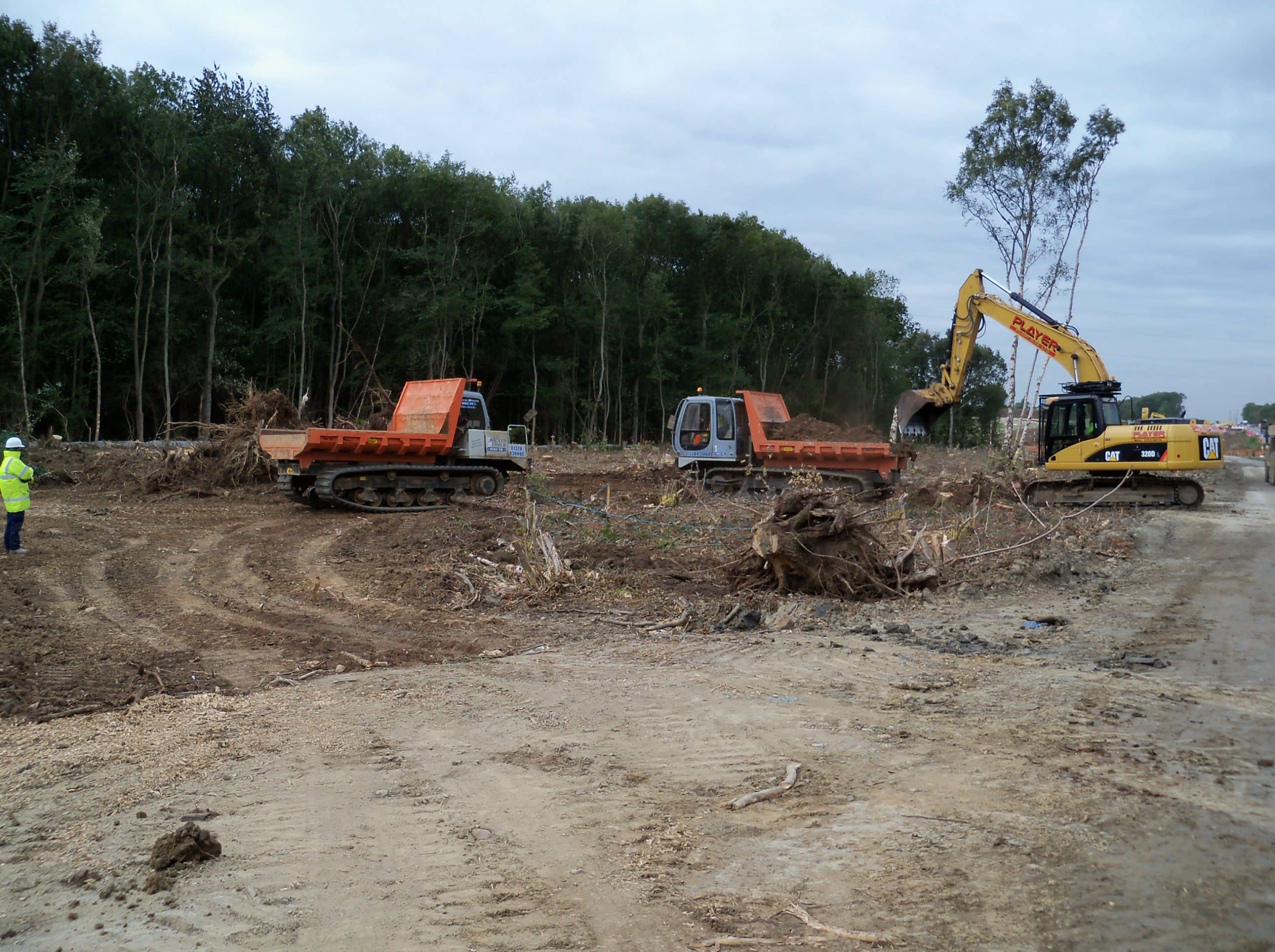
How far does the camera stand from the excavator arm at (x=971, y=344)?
2022cm

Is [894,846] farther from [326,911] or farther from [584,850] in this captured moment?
[326,911]

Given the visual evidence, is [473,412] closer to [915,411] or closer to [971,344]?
[915,411]

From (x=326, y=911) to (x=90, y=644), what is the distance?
524 centimetres

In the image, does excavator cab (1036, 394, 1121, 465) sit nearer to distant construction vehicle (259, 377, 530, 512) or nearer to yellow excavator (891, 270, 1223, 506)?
yellow excavator (891, 270, 1223, 506)

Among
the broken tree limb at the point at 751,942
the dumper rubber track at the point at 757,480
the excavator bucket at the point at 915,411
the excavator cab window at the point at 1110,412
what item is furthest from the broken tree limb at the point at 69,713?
the excavator bucket at the point at 915,411

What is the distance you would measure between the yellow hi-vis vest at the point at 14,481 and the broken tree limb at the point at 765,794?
1056cm

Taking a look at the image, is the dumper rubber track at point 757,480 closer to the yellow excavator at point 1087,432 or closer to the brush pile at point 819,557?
the yellow excavator at point 1087,432

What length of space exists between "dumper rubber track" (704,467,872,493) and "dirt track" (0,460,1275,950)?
10.2 m

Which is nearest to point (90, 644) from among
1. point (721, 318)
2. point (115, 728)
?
point (115, 728)

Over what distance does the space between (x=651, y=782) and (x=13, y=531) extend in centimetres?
1004

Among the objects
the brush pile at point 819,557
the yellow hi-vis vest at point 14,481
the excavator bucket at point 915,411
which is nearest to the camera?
A: the brush pile at point 819,557

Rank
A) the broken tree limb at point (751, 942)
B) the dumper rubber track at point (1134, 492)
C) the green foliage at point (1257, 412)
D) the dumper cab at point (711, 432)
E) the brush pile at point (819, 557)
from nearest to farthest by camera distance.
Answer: the broken tree limb at point (751, 942) → the brush pile at point (819, 557) → the dumper rubber track at point (1134, 492) → the dumper cab at point (711, 432) → the green foliage at point (1257, 412)

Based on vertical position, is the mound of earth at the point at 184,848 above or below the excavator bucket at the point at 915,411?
below

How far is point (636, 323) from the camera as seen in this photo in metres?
43.1
